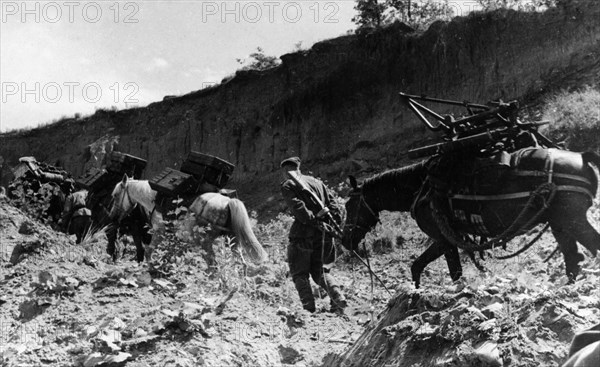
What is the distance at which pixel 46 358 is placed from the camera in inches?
216

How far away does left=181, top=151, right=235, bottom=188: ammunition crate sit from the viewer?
1055 centimetres

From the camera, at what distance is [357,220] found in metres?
8.12

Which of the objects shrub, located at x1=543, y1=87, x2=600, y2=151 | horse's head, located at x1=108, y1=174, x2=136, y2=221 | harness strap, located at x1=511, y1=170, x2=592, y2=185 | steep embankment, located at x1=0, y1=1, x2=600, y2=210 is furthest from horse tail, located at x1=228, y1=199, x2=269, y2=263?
steep embankment, located at x1=0, y1=1, x2=600, y2=210

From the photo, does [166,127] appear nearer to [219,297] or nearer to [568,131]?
[568,131]

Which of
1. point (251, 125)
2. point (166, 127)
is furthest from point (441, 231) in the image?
point (166, 127)

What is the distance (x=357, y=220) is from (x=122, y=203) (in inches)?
209

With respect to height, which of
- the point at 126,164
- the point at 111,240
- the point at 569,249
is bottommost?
the point at 111,240

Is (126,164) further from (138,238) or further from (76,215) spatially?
(76,215)

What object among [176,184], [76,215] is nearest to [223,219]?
[176,184]

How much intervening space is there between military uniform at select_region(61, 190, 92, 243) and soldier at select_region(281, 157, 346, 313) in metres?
8.04

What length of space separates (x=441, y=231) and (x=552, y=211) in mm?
1105

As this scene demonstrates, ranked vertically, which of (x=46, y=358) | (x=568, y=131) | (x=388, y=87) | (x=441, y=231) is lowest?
(x=46, y=358)

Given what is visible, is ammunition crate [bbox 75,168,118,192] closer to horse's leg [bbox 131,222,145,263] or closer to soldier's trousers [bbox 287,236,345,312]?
horse's leg [bbox 131,222,145,263]

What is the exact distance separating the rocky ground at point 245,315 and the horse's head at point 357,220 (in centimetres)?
77
